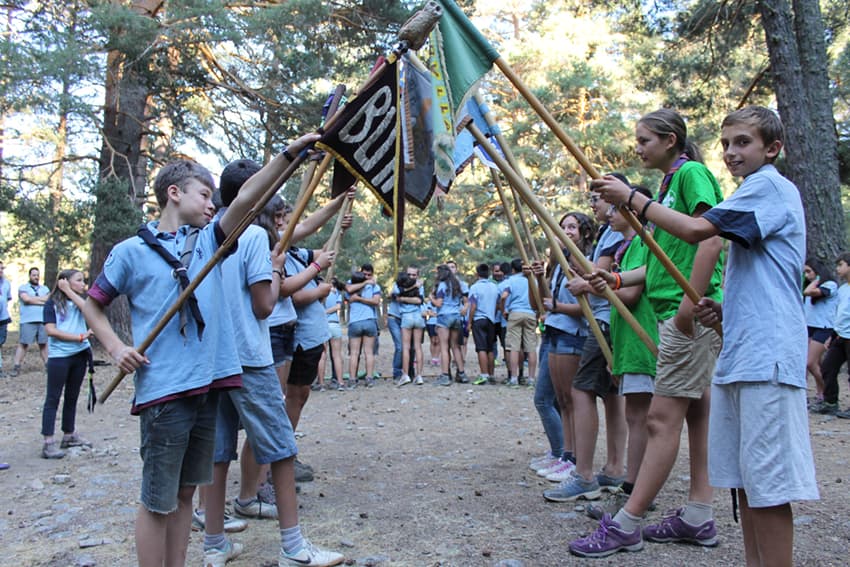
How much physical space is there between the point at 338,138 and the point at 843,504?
408 cm

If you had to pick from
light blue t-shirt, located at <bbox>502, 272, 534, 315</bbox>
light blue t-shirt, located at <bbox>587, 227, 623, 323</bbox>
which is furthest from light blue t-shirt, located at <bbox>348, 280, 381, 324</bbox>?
light blue t-shirt, located at <bbox>587, 227, 623, 323</bbox>

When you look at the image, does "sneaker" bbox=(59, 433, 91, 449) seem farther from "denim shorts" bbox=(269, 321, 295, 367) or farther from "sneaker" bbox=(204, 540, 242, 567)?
"sneaker" bbox=(204, 540, 242, 567)

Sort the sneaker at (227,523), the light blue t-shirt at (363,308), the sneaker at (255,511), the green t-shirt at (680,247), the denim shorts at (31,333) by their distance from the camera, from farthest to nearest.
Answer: the denim shorts at (31,333)
the light blue t-shirt at (363,308)
the sneaker at (255,511)
the sneaker at (227,523)
the green t-shirt at (680,247)

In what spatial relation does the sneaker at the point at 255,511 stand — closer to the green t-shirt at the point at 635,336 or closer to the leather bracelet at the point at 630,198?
the green t-shirt at the point at 635,336

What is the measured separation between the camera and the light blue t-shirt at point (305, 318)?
480cm

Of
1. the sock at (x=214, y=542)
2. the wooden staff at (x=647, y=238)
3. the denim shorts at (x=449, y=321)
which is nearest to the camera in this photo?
the wooden staff at (x=647, y=238)

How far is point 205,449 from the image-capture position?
2975 mm

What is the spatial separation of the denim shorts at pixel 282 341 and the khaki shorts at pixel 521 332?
24.1 ft

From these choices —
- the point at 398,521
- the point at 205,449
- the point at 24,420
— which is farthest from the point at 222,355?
the point at 24,420

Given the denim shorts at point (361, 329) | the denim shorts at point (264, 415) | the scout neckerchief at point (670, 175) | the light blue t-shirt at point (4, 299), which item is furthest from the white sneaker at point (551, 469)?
the light blue t-shirt at point (4, 299)

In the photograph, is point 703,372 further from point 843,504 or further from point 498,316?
point 498,316

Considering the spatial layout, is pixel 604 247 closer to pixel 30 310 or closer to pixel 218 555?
pixel 218 555

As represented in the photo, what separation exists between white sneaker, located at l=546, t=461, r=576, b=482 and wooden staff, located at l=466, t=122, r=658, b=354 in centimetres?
173

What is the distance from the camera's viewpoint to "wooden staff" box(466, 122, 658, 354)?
148 inches
